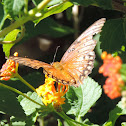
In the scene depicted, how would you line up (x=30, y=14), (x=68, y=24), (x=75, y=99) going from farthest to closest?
(x=68, y=24) → (x=75, y=99) → (x=30, y=14)

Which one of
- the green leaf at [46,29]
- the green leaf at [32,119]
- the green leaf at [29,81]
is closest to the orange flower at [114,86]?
the green leaf at [32,119]

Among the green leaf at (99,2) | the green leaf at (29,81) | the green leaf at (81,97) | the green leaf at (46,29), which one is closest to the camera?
the green leaf at (99,2)

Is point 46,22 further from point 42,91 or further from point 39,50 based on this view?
point 42,91

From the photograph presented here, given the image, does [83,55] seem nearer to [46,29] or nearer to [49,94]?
[49,94]

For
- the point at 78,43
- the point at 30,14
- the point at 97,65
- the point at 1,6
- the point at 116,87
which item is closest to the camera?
the point at 116,87

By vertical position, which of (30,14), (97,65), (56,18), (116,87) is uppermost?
(30,14)

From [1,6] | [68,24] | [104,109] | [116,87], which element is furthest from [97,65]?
[116,87]

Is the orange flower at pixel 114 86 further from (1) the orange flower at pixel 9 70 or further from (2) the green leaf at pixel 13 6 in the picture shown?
(1) the orange flower at pixel 9 70

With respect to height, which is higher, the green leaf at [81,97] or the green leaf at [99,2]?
the green leaf at [99,2]
